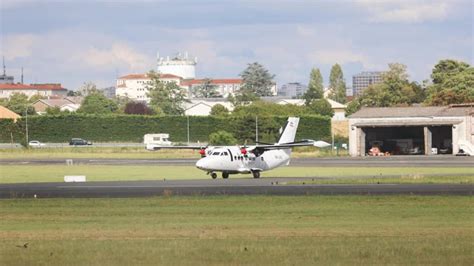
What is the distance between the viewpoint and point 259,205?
4088 cm

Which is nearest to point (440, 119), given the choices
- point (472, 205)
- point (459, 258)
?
point (472, 205)

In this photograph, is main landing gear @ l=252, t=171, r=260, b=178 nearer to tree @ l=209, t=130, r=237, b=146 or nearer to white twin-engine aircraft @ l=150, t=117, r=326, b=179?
white twin-engine aircraft @ l=150, t=117, r=326, b=179

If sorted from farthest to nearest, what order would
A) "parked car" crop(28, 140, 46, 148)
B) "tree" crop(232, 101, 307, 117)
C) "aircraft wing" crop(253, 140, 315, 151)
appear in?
"tree" crop(232, 101, 307, 117) → "parked car" crop(28, 140, 46, 148) → "aircraft wing" crop(253, 140, 315, 151)

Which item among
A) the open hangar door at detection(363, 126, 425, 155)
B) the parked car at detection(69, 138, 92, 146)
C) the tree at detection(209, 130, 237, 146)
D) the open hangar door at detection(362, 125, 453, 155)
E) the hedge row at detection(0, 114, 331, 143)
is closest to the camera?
the open hangar door at detection(362, 125, 453, 155)


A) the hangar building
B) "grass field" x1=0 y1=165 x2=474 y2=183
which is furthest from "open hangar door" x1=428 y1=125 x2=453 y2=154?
"grass field" x1=0 y1=165 x2=474 y2=183

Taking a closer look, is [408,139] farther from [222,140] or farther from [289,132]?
[289,132]

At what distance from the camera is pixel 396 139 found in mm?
124438

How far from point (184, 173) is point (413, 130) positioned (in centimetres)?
5747

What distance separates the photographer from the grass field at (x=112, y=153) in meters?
108

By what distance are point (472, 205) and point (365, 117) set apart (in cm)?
7958

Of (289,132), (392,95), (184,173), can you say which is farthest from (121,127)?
(289,132)

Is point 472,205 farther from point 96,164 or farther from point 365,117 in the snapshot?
point 365,117

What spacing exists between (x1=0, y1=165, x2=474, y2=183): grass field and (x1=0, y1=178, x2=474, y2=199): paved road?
577 cm

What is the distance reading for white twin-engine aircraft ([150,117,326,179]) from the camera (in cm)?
6469
